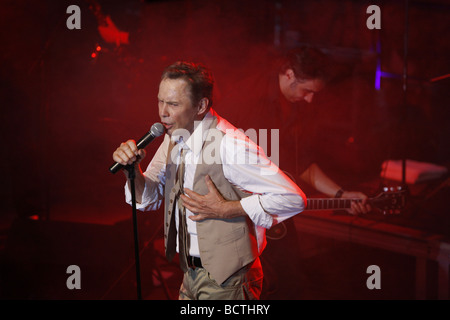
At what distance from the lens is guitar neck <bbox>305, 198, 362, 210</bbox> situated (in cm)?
316

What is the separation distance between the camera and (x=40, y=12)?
12.7ft

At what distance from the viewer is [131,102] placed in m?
4.76

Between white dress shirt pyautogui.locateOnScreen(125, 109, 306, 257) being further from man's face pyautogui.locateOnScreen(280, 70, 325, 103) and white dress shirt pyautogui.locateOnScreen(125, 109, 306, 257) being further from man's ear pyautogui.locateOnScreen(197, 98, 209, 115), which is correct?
man's face pyautogui.locateOnScreen(280, 70, 325, 103)

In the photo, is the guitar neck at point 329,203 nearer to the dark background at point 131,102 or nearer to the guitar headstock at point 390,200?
the guitar headstock at point 390,200

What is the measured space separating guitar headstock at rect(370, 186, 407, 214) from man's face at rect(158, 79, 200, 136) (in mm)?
2052

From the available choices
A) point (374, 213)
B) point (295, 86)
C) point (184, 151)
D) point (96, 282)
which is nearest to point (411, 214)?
point (374, 213)

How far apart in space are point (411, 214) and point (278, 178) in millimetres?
2246

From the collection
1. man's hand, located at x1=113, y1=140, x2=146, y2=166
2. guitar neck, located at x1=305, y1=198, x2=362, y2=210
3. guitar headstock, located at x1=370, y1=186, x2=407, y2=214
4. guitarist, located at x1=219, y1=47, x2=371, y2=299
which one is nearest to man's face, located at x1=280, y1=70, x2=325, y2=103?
guitarist, located at x1=219, y1=47, x2=371, y2=299

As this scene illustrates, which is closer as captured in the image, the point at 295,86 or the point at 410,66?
the point at 295,86

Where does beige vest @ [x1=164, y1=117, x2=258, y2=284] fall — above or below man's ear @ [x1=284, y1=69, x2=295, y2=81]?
below

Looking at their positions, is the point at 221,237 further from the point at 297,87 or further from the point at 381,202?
the point at 381,202

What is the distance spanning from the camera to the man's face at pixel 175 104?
1.78 m
